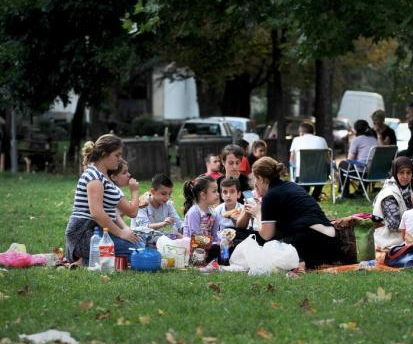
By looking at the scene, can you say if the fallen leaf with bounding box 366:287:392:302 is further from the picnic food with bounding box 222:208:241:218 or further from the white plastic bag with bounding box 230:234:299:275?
the picnic food with bounding box 222:208:241:218

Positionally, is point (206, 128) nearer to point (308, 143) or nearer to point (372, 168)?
point (308, 143)

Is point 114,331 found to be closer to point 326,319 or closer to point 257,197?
point 326,319

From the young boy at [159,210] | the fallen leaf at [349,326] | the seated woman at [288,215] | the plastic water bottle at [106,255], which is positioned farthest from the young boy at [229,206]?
the fallen leaf at [349,326]

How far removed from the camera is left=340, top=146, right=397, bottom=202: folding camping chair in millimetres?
18656

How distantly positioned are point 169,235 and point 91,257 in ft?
4.14

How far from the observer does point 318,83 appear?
2839 cm

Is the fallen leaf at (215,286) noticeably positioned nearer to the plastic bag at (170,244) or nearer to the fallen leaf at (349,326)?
the plastic bag at (170,244)

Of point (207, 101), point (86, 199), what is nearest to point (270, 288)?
point (86, 199)

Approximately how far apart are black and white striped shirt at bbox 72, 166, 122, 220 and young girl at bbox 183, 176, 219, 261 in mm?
1137

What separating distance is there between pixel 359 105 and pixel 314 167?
27197 millimetres

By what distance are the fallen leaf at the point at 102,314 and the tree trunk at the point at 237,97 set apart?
34.7m

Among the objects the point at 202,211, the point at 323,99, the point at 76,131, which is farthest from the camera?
the point at 76,131

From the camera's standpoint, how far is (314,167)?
18.9m

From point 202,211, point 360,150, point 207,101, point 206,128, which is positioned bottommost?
point 202,211
